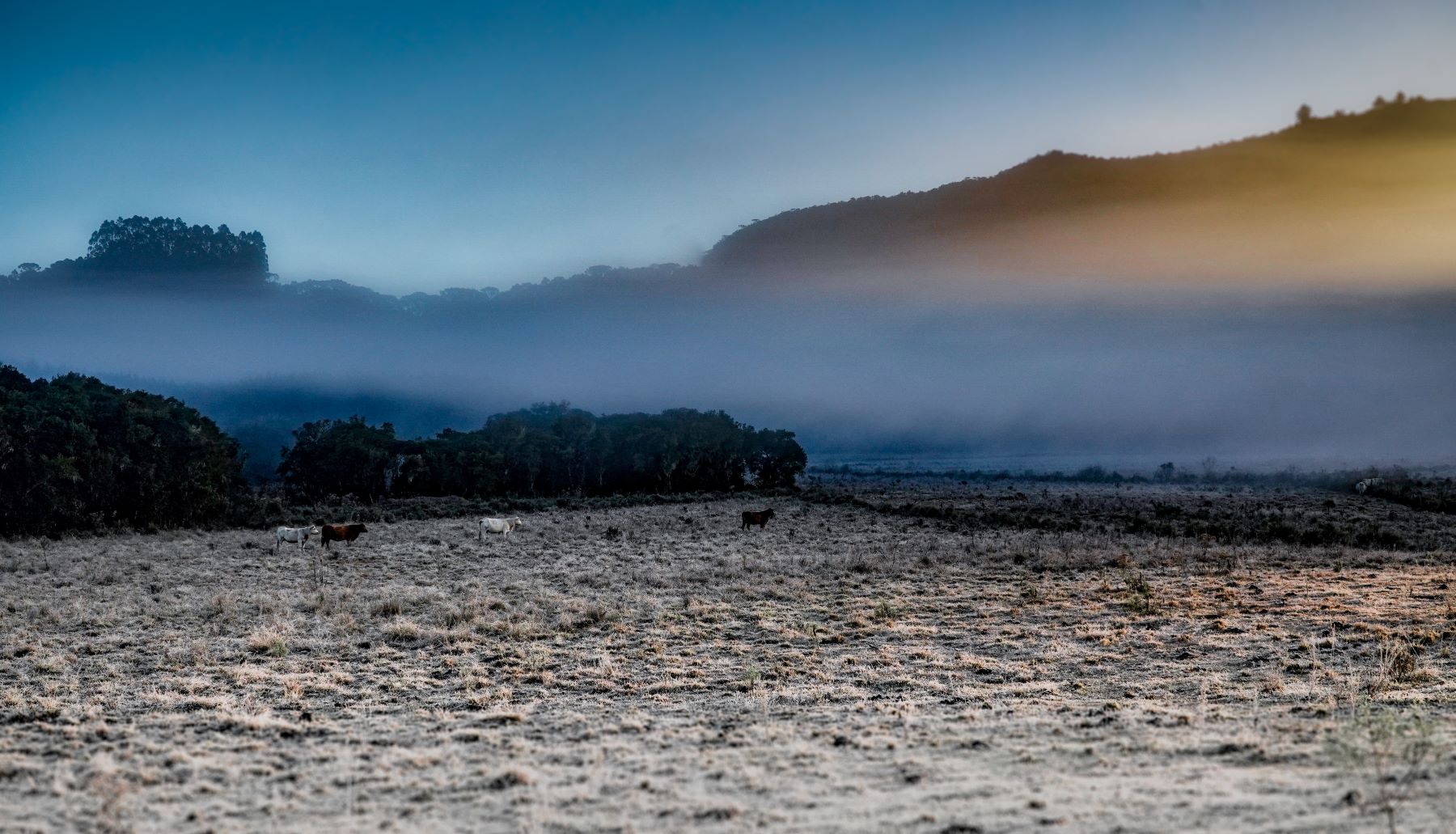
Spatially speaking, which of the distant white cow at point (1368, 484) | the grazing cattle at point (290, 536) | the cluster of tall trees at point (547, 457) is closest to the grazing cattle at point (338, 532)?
the grazing cattle at point (290, 536)

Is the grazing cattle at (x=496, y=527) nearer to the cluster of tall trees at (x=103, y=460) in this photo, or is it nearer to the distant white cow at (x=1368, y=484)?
the cluster of tall trees at (x=103, y=460)

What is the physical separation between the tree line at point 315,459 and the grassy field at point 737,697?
54.2 ft

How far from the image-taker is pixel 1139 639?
51.0 ft

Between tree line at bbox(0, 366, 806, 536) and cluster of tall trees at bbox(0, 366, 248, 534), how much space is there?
7 centimetres

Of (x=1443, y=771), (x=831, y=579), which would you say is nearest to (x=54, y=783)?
(x=1443, y=771)

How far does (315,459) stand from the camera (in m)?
65.4

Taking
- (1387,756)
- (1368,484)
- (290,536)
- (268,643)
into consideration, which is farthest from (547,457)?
(1387,756)

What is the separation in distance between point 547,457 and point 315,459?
69.1ft

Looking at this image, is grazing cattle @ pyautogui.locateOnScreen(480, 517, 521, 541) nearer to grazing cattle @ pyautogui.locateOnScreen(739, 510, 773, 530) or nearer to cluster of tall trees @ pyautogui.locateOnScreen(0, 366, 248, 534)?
grazing cattle @ pyautogui.locateOnScreen(739, 510, 773, 530)

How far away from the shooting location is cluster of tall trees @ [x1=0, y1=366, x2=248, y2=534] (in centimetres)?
3916

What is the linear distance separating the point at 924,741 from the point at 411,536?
35.3 metres

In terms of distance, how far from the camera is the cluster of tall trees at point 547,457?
6606 cm

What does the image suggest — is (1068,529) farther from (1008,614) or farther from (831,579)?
(1008,614)

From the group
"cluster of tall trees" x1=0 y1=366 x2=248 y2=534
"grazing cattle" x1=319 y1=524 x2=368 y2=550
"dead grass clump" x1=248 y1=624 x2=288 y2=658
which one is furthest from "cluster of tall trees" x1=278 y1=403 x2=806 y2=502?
"dead grass clump" x1=248 y1=624 x2=288 y2=658
